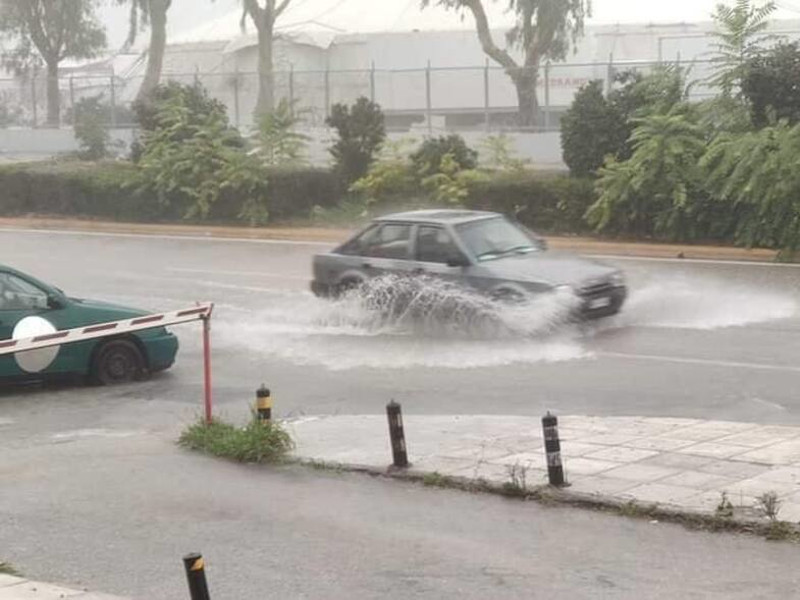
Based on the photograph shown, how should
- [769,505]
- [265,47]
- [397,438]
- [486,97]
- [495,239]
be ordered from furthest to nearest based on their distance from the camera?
1. [265,47]
2. [486,97]
3. [495,239]
4. [397,438]
5. [769,505]

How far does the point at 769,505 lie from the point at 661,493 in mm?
846

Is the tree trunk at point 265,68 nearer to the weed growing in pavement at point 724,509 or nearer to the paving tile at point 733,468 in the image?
the paving tile at point 733,468

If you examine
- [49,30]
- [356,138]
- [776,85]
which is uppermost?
[49,30]

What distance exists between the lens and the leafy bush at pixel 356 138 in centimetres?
3120

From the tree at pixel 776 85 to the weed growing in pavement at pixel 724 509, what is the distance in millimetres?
17688

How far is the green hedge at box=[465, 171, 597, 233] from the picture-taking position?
1057 inches

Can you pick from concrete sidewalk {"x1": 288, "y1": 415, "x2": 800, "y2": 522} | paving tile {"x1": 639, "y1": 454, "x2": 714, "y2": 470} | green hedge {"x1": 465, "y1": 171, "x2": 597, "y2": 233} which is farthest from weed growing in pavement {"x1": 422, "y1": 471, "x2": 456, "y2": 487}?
green hedge {"x1": 465, "y1": 171, "x2": 597, "y2": 233}

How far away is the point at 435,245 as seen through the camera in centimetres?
1684

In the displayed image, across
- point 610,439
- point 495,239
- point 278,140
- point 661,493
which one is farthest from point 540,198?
point 661,493

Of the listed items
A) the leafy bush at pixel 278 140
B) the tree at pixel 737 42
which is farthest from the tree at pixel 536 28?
the tree at pixel 737 42

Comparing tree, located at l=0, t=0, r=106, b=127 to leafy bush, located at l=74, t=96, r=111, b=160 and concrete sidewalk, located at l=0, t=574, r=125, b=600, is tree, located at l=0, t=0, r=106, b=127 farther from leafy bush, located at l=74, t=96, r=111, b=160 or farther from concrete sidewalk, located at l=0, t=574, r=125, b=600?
concrete sidewalk, located at l=0, t=574, r=125, b=600

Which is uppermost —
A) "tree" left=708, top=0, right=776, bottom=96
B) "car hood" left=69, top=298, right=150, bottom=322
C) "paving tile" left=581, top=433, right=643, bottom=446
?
"tree" left=708, top=0, right=776, bottom=96

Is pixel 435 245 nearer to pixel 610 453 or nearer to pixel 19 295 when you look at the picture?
pixel 19 295

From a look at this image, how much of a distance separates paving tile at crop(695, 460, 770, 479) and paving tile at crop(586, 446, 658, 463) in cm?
50
